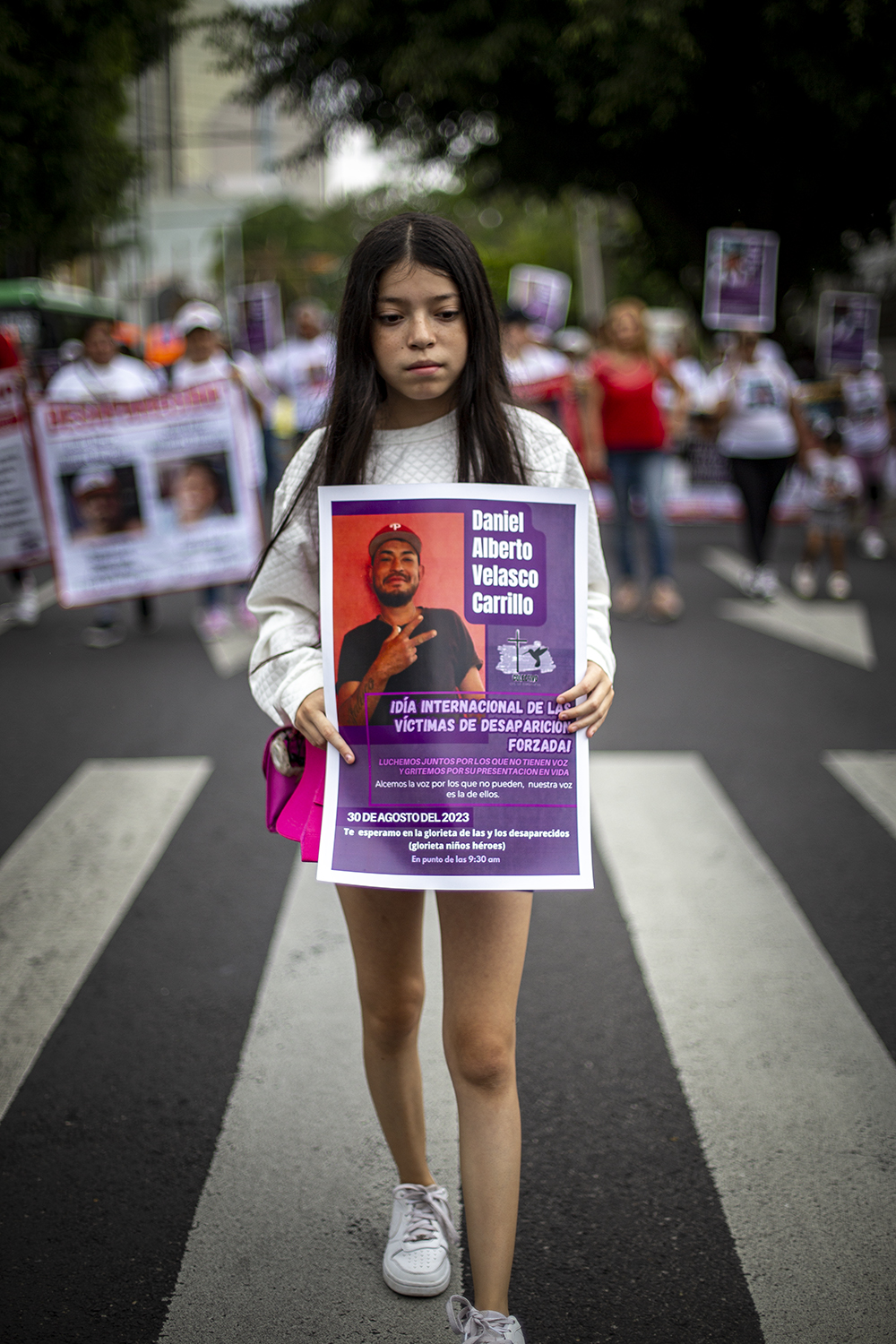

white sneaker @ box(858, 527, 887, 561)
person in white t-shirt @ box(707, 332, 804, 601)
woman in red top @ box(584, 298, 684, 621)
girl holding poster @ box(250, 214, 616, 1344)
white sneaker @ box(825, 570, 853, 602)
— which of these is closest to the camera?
girl holding poster @ box(250, 214, 616, 1344)

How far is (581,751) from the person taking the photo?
79.7 inches

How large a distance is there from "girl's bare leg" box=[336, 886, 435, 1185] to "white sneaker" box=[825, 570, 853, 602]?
771 centimetres

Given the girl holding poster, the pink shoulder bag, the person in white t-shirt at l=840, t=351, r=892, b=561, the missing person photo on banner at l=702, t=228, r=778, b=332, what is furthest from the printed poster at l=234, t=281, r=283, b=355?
the pink shoulder bag

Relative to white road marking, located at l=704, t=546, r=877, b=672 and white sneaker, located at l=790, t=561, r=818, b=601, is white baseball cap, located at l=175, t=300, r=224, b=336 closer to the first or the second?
white road marking, located at l=704, t=546, r=877, b=672

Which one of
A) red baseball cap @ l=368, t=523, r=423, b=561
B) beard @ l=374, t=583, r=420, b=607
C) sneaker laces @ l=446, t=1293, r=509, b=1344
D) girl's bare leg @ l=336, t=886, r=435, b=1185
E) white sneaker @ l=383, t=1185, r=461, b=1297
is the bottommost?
white sneaker @ l=383, t=1185, r=461, b=1297

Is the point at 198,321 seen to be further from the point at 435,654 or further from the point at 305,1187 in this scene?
the point at 435,654

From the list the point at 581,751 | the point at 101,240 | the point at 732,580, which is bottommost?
the point at 732,580

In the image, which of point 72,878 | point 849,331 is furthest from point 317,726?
point 849,331

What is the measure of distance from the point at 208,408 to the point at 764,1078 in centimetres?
604

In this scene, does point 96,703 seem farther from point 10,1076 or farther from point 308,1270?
point 308,1270

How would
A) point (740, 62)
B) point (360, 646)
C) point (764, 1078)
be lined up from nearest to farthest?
point (360, 646), point (764, 1078), point (740, 62)

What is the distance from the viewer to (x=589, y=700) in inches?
79.2

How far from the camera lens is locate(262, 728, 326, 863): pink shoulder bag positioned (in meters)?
2.11

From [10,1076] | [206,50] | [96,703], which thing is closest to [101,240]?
[206,50]
